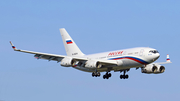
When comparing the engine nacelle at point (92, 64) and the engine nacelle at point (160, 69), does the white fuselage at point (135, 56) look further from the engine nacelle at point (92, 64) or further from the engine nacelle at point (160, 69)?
the engine nacelle at point (160, 69)

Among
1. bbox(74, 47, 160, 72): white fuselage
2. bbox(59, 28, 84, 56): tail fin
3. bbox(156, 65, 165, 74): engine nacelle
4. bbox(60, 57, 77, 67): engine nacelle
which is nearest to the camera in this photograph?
bbox(74, 47, 160, 72): white fuselage

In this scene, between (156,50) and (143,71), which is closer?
(156,50)

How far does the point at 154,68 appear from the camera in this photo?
8600 centimetres

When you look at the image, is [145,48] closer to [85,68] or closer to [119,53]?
[119,53]

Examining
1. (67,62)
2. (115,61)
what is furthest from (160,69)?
(67,62)

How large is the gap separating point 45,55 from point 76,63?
681 centimetres

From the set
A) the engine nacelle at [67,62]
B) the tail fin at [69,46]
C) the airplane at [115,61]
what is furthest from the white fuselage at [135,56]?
the tail fin at [69,46]

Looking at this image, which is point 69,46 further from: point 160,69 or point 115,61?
point 160,69

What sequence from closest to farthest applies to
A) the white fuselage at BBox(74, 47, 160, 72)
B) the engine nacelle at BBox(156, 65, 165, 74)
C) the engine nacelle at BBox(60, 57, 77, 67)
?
the white fuselage at BBox(74, 47, 160, 72) < the engine nacelle at BBox(60, 57, 77, 67) < the engine nacelle at BBox(156, 65, 165, 74)

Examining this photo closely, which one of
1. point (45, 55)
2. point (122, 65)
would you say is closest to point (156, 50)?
point (122, 65)

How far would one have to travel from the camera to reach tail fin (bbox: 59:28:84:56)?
94.7 meters

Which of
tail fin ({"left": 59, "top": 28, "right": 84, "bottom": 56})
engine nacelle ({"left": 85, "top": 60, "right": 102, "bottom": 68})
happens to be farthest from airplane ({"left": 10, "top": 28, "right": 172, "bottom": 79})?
tail fin ({"left": 59, "top": 28, "right": 84, "bottom": 56})

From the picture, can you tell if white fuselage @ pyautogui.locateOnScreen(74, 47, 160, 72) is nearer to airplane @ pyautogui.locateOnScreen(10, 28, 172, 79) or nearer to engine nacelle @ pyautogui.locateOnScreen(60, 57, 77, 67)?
airplane @ pyautogui.locateOnScreen(10, 28, 172, 79)

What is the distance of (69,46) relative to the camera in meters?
96.1
